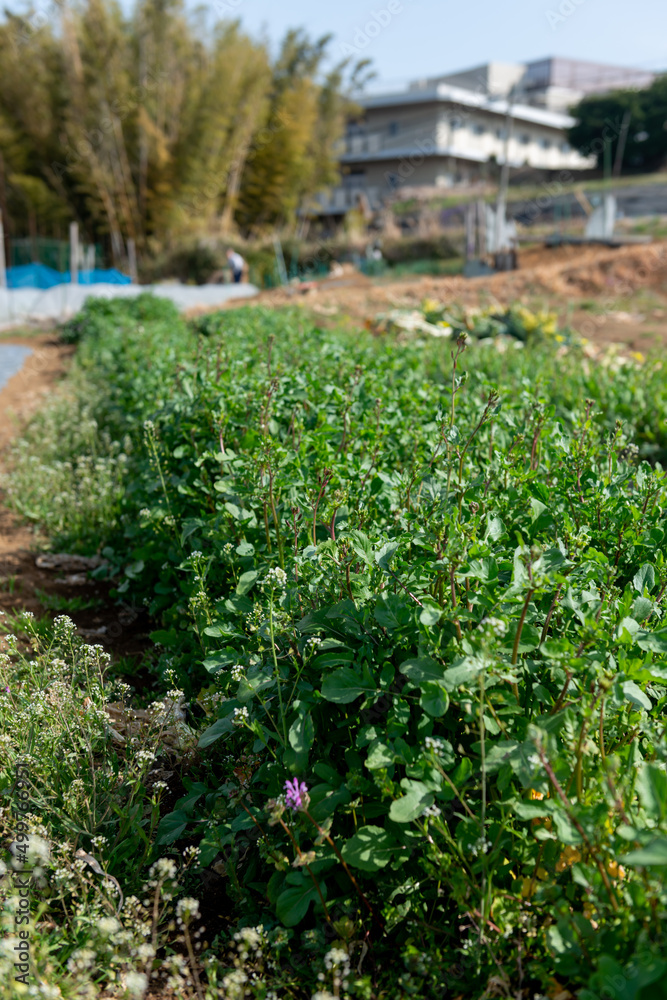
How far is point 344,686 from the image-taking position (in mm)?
1459

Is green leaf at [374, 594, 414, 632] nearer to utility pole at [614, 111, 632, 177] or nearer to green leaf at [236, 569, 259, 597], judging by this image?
green leaf at [236, 569, 259, 597]

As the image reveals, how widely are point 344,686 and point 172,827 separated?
65cm

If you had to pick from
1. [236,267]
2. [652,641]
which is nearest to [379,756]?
[652,641]

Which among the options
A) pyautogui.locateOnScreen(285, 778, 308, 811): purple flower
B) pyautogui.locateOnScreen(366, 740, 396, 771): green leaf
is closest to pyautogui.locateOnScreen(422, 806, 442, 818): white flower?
pyautogui.locateOnScreen(366, 740, 396, 771): green leaf

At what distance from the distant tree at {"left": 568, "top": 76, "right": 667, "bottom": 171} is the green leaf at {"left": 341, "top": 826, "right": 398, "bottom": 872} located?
3643cm

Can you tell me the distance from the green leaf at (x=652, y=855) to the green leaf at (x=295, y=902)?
2.29 feet

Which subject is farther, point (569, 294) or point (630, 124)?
point (630, 124)

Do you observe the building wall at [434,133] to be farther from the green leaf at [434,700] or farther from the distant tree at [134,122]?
the green leaf at [434,700]

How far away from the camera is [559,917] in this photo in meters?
1.18

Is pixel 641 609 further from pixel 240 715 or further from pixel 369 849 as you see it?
pixel 240 715

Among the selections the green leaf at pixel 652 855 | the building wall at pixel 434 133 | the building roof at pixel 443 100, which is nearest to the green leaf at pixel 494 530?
the green leaf at pixel 652 855

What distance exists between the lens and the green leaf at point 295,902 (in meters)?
1.39

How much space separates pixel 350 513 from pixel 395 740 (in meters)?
0.84

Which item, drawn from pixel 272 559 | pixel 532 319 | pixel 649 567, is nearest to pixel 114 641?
Result: pixel 272 559
